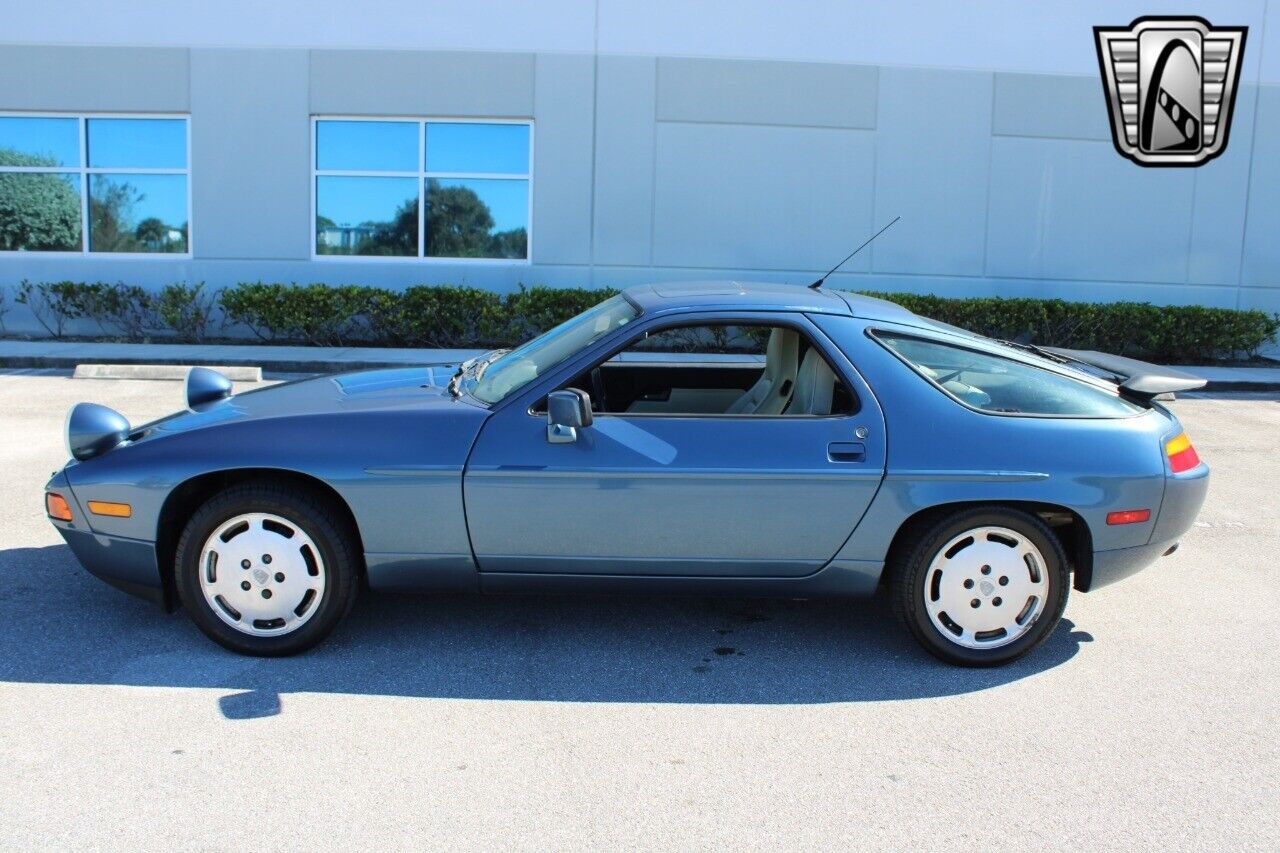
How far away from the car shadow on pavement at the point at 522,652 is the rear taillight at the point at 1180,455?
834mm

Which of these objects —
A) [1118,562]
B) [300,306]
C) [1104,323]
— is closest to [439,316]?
[300,306]

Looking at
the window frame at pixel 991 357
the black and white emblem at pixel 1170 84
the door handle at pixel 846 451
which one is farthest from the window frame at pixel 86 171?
the door handle at pixel 846 451

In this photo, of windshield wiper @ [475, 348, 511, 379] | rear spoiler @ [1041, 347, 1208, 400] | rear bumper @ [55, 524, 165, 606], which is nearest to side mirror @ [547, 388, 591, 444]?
windshield wiper @ [475, 348, 511, 379]

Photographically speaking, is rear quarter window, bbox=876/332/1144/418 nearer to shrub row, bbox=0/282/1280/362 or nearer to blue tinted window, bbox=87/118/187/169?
shrub row, bbox=0/282/1280/362

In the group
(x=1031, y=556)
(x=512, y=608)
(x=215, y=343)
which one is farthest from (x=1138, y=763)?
(x=215, y=343)

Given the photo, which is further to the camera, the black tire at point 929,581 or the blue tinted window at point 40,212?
the blue tinted window at point 40,212

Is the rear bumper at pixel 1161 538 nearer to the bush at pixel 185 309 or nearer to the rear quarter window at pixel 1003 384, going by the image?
the rear quarter window at pixel 1003 384

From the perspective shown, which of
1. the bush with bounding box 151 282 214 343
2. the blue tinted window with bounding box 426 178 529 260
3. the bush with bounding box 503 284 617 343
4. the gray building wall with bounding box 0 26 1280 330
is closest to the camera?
the bush with bounding box 503 284 617 343

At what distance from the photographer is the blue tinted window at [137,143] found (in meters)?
15.4

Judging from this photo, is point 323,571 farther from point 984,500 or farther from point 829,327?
point 984,500

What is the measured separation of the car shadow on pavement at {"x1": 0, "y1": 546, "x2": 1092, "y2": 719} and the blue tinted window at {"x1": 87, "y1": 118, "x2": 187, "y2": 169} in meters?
11.8

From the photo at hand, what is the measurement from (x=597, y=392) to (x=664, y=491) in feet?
3.53

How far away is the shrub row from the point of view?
573 inches

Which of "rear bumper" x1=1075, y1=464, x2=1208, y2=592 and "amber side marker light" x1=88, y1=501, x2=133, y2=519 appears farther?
"rear bumper" x1=1075, y1=464, x2=1208, y2=592
